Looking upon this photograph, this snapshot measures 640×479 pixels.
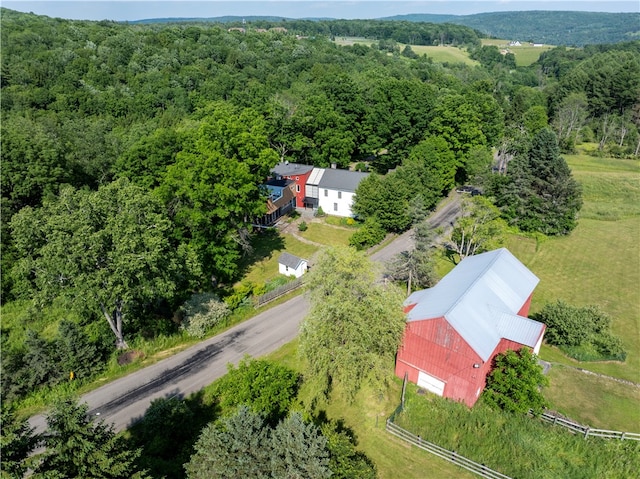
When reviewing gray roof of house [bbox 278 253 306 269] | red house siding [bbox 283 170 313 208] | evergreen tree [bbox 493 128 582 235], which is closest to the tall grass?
gray roof of house [bbox 278 253 306 269]

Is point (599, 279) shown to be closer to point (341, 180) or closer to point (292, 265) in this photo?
point (292, 265)

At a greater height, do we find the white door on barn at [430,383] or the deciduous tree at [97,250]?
→ the deciduous tree at [97,250]

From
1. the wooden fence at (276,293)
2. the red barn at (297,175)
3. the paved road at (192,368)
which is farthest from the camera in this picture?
the red barn at (297,175)

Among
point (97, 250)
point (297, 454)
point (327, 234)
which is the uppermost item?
point (97, 250)

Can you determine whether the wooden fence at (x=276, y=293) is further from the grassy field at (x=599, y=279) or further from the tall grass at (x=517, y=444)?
the grassy field at (x=599, y=279)

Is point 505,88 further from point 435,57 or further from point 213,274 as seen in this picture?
point 213,274

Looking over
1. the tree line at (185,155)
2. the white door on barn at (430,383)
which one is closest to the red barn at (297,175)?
the tree line at (185,155)

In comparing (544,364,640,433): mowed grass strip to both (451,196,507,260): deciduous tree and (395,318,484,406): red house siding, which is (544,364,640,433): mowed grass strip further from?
(451,196,507,260): deciduous tree

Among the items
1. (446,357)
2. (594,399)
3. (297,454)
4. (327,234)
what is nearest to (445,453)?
(446,357)
